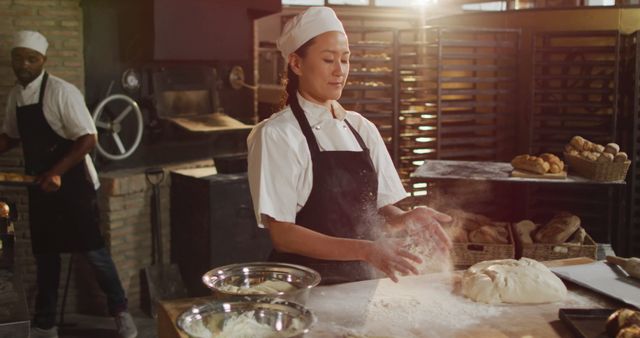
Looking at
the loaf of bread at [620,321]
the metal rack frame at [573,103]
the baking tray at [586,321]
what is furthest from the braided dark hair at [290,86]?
the metal rack frame at [573,103]

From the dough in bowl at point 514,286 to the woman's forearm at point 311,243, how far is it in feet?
1.35

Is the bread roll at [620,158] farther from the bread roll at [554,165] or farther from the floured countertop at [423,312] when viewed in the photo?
the floured countertop at [423,312]

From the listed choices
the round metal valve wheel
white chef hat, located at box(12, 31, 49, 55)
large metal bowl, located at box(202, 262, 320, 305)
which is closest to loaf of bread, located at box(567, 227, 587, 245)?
large metal bowl, located at box(202, 262, 320, 305)

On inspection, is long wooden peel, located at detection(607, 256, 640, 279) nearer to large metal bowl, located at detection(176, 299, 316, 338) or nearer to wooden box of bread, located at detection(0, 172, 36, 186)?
large metal bowl, located at detection(176, 299, 316, 338)

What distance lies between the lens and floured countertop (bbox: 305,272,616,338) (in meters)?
2.02

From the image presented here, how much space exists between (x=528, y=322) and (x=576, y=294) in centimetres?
36

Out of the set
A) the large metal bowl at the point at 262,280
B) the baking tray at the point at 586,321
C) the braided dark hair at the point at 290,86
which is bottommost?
the baking tray at the point at 586,321

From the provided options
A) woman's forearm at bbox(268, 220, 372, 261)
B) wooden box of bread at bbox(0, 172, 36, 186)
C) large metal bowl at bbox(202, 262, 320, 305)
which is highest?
woman's forearm at bbox(268, 220, 372, 261)

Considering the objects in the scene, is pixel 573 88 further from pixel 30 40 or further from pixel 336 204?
pixel 30 40

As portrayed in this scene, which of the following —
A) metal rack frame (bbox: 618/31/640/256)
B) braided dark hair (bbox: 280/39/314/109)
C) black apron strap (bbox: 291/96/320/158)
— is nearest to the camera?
black apron strap (bbox: 291/96/320/158)

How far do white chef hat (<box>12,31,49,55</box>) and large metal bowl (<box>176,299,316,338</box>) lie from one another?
3.80 m

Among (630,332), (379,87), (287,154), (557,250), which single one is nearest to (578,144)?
(557,250)

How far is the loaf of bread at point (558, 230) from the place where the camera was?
14.1 feet

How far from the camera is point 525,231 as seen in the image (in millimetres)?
4504
